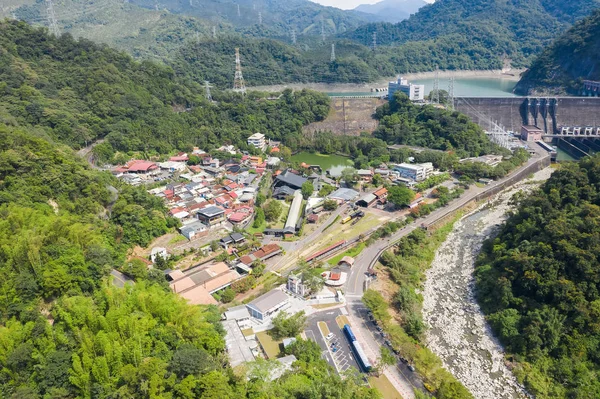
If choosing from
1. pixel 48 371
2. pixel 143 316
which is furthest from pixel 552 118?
pixel 48 371

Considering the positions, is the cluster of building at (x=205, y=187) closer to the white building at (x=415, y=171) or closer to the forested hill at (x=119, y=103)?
the forested hill at (x=119, y=103)

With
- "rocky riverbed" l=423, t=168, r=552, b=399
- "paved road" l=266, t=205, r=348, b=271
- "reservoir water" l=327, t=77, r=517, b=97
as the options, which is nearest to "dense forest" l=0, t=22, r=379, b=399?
"rocky riverbed" l=423, t=168, r=552, b=399

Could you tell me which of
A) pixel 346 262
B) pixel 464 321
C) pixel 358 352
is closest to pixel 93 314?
pixel 358 352

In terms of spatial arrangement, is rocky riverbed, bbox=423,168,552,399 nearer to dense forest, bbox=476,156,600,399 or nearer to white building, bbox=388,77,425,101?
dense forest, bbox=476,156,600,399

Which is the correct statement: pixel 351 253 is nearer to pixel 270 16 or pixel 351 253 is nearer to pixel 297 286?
pixel 297 286

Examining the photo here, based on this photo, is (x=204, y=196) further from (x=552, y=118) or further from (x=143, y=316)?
(x=552, y=118)

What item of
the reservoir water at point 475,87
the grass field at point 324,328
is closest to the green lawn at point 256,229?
the grass field at point 324,328
